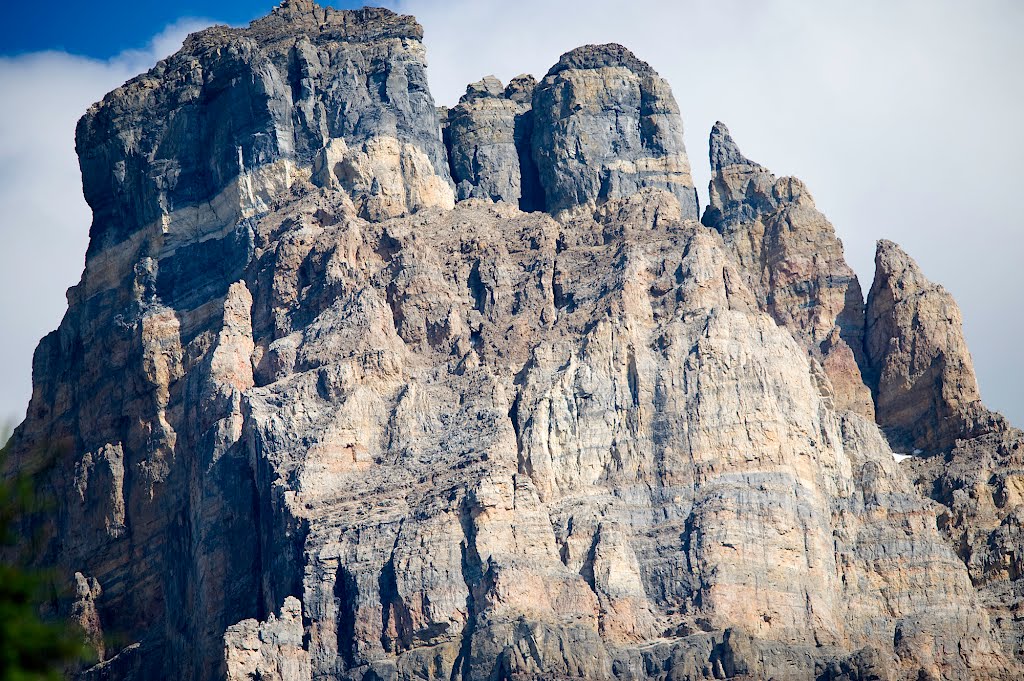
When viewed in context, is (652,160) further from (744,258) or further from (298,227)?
(298,227)

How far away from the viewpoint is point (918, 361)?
9631 centimetres

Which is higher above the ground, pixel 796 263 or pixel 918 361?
pixel 796 263

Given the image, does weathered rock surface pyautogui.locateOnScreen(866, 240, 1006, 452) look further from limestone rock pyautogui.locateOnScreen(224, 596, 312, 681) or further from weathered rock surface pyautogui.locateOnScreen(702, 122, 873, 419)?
limestone rock pyautogui.locateOnScreen(224, 596, 312, 681)

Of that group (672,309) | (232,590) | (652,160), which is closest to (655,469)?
(672,309)

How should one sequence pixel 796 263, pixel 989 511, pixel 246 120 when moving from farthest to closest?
pixel 796 263 < pixel 246 120 < pixel 989 511

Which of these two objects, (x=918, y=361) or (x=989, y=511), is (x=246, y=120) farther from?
(x=989, y=511)

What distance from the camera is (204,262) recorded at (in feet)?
325

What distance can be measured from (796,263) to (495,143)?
19.1 meters

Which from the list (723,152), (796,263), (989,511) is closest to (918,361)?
(796,263)

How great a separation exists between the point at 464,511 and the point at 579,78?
124ft

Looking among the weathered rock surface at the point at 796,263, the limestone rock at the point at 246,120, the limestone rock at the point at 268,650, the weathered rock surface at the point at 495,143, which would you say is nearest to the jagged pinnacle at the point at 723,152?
the weathered rock surface at the point at 796,263

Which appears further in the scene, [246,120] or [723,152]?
[723,152]

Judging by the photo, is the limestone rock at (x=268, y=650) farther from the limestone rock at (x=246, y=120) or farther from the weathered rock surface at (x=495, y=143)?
the weathered rock surface at (x=495, y=143)

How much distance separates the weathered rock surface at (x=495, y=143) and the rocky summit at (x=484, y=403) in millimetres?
216
